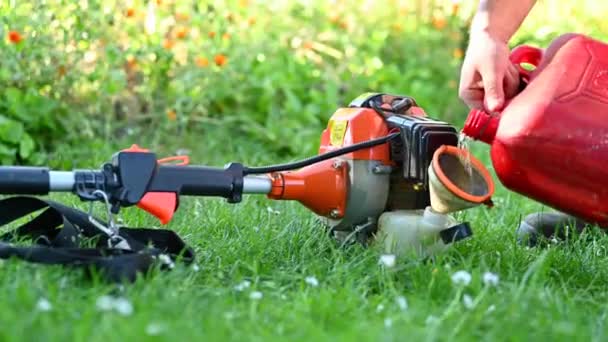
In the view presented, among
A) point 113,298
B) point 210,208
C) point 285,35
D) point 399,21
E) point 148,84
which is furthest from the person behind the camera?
point 399,21

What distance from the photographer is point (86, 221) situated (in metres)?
2.07

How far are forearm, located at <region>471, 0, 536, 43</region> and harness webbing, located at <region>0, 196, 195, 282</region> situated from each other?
80cm

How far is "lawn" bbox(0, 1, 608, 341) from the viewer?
1521mm

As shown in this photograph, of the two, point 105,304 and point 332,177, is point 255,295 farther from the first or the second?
point 332,177

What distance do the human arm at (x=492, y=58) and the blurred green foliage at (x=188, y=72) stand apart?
1639 millimetres

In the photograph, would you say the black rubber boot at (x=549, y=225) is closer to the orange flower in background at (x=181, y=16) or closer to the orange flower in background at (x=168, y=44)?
the orange flower in background at (x=168, y=44)

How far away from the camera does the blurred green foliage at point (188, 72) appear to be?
3.30m

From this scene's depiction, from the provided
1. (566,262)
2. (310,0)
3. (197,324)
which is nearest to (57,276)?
(197,324)

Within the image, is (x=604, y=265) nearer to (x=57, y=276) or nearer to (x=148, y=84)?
(x=57, y=276)

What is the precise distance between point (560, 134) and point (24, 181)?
1.04m

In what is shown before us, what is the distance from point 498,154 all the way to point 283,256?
519 mm

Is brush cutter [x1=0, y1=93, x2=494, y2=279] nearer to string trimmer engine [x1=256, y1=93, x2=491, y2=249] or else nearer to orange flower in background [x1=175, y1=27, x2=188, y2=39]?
string trimmer engine [x1=256, y1=93, x2=491, y2=249]

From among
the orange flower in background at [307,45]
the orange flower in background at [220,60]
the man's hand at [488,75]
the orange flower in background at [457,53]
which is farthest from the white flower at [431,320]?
the orange flower in background at [457,53]

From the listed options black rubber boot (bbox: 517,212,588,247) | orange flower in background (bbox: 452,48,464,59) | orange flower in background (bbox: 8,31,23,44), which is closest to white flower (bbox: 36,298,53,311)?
black rubber boot (bbox: 517,212,588,247)
